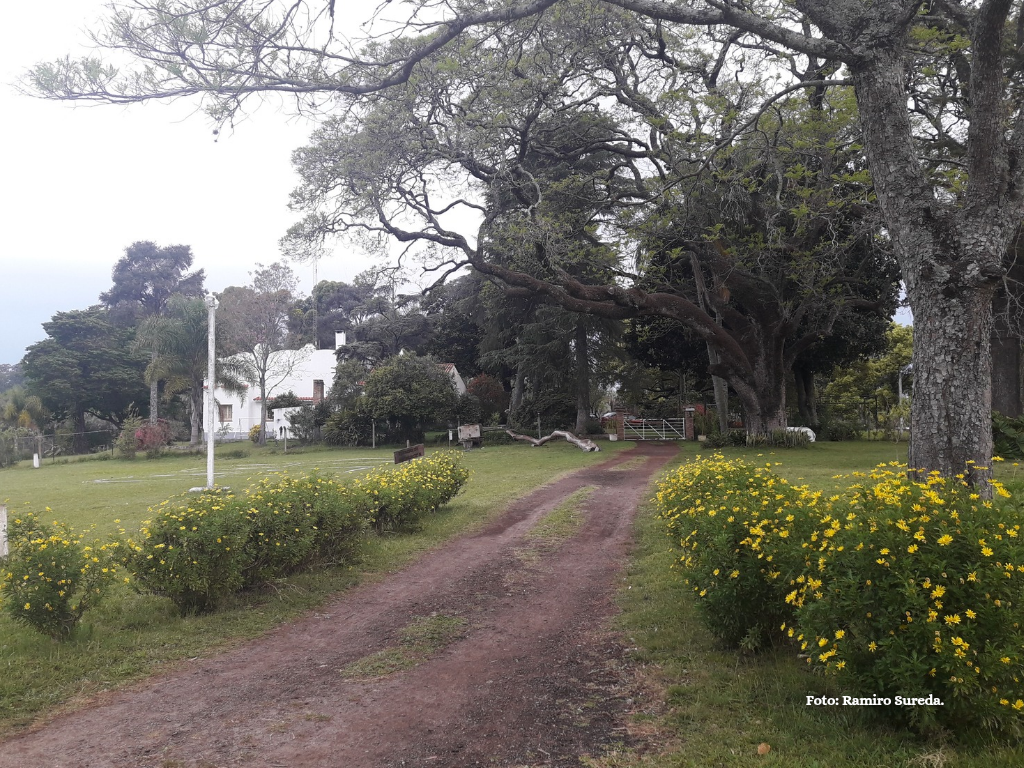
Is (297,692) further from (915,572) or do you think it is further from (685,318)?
(685,318)

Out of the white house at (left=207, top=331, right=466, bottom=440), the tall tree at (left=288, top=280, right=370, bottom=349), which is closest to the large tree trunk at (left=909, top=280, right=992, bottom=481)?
the white house at (left=207, top=331, right=466, bottom=440)

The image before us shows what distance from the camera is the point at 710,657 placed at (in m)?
4.34

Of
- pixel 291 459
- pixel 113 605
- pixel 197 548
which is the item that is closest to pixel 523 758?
pixel 197 548

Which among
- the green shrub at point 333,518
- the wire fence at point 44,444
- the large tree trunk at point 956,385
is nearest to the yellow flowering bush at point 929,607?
the large tree trunk at point 956,385

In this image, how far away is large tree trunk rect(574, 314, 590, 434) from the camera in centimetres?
2834

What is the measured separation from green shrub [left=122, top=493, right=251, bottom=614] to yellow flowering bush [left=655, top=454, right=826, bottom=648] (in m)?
3.73

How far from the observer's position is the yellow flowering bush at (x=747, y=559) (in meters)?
3.72

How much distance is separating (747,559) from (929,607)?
1.26m

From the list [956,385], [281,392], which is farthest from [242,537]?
[281,392]

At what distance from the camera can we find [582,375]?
28609 millimetres

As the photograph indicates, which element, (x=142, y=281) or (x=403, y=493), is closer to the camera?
(x=403, y=493)

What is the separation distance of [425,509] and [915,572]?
730cm

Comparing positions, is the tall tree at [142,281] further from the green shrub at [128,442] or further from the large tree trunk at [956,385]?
the large tree trunk at [956,385]

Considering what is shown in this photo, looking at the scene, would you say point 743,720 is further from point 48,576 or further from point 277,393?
point 277,393
